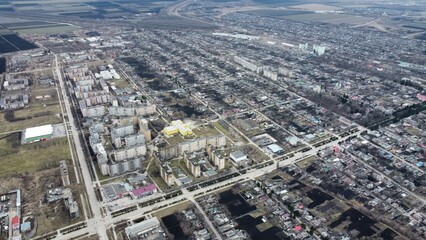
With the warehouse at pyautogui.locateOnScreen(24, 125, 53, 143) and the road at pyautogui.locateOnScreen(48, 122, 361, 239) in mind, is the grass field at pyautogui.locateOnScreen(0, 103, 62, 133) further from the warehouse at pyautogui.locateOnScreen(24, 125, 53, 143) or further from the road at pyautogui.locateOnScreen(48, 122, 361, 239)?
the road at pyautogui.locateOnScreen(48, 122, 361, 239)

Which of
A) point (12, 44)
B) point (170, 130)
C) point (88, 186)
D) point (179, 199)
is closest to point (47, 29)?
point (12, 44)

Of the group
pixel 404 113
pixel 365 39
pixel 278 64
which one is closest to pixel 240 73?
pixel 278 64

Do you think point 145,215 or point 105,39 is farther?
point 105,39

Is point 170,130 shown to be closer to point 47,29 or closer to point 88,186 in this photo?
point 88,186

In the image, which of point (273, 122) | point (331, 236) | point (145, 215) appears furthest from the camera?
point (273, 122)

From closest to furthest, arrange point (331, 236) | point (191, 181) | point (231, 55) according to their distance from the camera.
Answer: point (331, 236) < point (191, 181) < point (231, 55)

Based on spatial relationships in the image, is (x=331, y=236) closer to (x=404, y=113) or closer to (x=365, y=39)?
(x=404, y=113)
